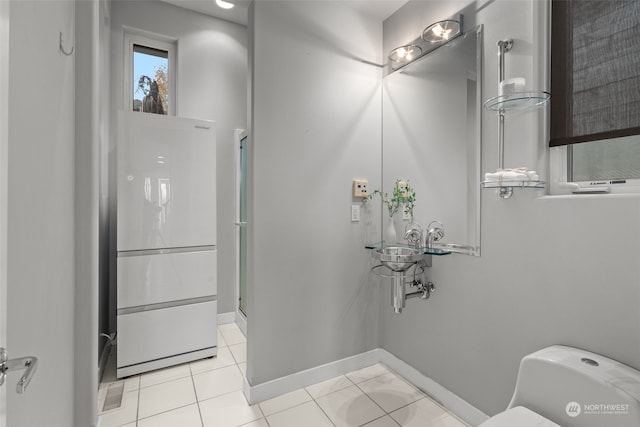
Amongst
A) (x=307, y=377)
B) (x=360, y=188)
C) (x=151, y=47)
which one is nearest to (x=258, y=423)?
(x=307, y=377)

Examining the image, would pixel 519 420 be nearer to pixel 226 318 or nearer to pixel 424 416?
pixel 424 416

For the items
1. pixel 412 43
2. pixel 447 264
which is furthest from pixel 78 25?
pixel 447 264

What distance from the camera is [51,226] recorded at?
3.58 ft

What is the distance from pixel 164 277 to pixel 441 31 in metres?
2.62

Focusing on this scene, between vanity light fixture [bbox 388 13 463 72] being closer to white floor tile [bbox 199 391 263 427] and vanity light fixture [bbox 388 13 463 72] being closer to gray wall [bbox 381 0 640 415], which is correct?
gray wall [bbox 381 0 640 415]

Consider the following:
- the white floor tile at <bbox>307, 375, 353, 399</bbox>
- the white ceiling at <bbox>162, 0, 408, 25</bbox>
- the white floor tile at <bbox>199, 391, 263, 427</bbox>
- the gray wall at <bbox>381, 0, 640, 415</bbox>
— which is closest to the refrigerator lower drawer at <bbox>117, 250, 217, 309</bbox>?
the white floor tile at <bbox>199, 391, 263, 427</bbox>

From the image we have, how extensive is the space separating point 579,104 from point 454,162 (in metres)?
0.63

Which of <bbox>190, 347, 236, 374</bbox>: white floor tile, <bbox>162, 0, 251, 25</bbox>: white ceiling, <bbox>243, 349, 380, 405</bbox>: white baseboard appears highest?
<bbox>162, 0, 251, 25</bbox>: white ceiling

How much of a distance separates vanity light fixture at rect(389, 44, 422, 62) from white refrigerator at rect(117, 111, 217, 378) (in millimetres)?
1539

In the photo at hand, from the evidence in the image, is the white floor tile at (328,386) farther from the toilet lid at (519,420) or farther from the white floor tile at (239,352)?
the toilet lid at (519,420)

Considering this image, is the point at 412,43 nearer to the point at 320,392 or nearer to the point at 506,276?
the point at 506,276

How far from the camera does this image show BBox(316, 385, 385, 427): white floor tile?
177 cm

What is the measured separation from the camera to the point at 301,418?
178cm

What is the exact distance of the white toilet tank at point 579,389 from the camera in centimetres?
100
